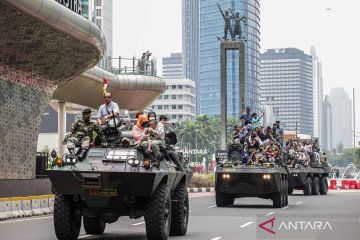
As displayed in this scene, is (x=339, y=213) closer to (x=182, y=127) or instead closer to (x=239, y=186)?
(x=239, y=186)

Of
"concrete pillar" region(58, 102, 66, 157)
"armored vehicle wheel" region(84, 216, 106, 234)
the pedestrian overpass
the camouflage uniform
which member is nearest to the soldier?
the camouflage uniform

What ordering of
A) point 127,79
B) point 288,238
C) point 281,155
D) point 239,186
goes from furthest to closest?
point 127,79 → point 281,155 → point 239,186 → point 288,238

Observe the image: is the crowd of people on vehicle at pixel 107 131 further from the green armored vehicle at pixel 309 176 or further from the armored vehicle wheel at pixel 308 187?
the armored vehicle wheel at pixel 308 187

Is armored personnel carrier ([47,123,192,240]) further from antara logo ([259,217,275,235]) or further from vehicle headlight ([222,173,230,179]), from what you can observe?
vehicle headlight ([222,173,230,179])

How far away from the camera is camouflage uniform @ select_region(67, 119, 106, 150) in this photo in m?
15.7

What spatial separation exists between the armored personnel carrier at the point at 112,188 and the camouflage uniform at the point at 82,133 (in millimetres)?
317

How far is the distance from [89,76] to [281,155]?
2102cm

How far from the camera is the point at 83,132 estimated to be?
52.4 ft

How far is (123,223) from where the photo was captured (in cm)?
2152

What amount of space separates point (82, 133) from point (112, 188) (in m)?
1.54

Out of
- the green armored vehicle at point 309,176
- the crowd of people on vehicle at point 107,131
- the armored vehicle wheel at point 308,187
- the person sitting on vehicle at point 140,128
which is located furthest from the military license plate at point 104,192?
the armored vehicle wheel at point 308,187

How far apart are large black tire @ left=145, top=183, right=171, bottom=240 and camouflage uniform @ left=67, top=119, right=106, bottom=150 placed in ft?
5.21

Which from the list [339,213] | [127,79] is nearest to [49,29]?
[339,213]

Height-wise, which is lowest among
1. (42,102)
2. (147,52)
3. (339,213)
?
(339,213)
